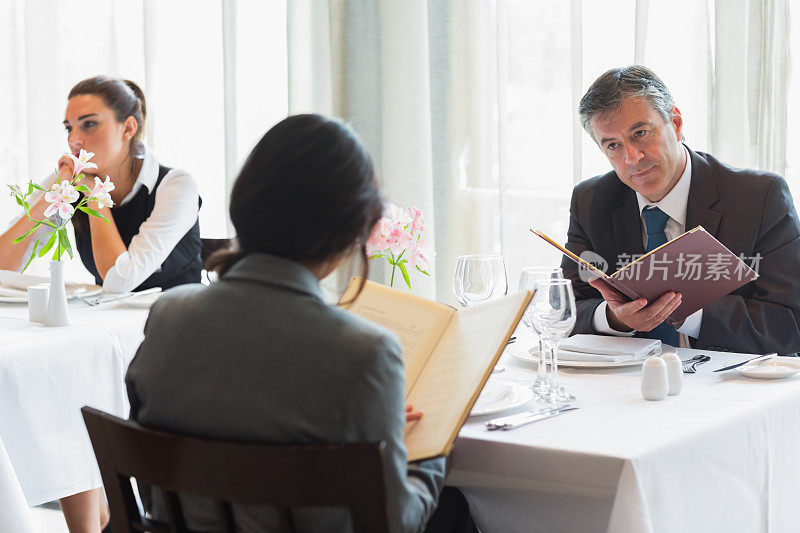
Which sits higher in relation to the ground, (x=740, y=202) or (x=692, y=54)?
(x=692, y=54)

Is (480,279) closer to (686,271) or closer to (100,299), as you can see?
(686,271)

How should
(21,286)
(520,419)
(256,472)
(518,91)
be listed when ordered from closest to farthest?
(256,472), (520,419), (21,286), (518,91)

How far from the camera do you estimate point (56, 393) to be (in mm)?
2055

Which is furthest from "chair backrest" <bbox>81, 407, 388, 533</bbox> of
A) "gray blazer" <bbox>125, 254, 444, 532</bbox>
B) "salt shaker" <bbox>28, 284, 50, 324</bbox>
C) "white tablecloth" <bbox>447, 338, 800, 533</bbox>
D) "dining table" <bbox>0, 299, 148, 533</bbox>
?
"salt shaker" <bbox>28, 284, 50, 324</bbox>

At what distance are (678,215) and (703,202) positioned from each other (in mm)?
72

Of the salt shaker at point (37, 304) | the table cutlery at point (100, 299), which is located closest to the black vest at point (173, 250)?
the table cutlery at point (100, 299)

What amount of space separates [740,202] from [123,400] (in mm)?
1514

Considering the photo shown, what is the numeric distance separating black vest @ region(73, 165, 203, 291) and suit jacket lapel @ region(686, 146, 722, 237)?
1.62 metres

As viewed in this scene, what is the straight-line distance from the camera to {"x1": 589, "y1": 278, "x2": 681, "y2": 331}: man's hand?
1.80 m

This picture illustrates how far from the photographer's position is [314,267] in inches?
43.8

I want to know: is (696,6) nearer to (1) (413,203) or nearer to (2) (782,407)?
(1) (413,203)

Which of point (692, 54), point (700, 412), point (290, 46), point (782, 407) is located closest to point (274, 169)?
point (700, 412)

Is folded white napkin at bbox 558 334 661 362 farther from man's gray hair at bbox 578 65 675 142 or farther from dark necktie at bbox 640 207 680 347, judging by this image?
man's gray hair at bbox 578 65 675 142

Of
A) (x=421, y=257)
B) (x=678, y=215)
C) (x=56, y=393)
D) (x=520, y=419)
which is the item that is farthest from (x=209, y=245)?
(x=520, y=419)
